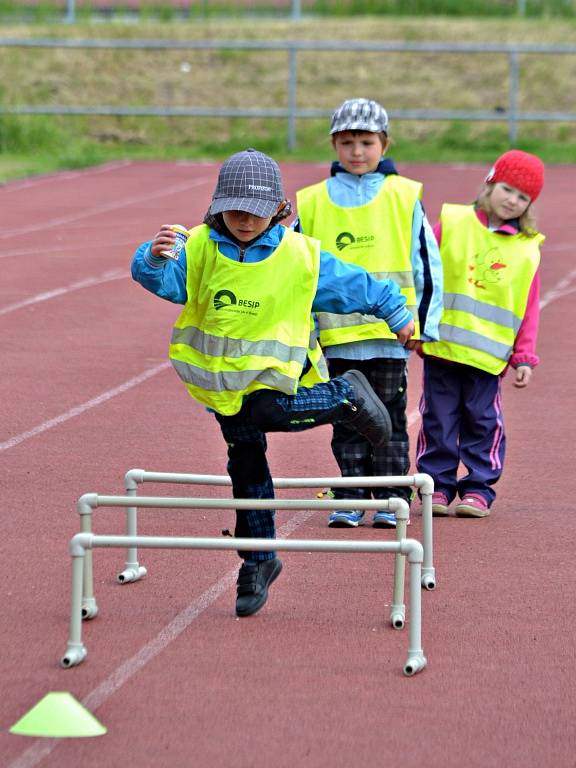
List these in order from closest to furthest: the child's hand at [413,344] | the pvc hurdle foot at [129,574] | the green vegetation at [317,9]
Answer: the pvc hurdle foot at [129,574] < the child's hand at [413,344] < the green vegetation at [317,9]

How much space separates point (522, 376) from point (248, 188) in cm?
216

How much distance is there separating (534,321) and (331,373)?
110cm

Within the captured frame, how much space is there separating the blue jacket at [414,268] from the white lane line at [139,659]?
116 centimetres

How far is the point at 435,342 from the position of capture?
7344 millimetres

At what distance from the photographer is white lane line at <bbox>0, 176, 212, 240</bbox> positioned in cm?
1778

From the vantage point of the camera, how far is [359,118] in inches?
268

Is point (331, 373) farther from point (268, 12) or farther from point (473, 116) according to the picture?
point (268, 12)

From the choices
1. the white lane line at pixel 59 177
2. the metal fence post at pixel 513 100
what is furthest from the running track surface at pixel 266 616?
the metal fence post at pixel 513 100

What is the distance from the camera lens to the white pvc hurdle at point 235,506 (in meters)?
5.29

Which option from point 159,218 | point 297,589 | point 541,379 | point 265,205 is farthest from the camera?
point 159,218

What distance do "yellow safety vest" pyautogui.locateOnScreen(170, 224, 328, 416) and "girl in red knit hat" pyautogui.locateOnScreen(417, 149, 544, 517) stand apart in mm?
1942

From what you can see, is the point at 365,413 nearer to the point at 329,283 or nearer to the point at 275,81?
the point at 329,283

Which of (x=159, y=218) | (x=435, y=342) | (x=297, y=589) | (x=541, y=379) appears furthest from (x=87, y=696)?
(x=159, y=218)

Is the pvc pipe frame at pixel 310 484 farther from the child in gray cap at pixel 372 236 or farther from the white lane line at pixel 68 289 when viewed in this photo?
the white lane line at pixel 68 289
